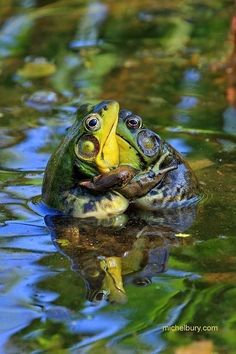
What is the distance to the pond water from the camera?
11.6ft

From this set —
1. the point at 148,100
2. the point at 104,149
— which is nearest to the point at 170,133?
the point at 148,100

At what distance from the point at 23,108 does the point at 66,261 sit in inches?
110

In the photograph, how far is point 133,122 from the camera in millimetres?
4746

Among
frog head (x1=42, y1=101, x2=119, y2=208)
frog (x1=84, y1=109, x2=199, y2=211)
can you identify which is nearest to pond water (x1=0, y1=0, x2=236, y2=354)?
frog (x1=84, y1=109, x2=199, y2=211)

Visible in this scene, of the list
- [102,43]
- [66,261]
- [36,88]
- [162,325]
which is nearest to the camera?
[162,325]

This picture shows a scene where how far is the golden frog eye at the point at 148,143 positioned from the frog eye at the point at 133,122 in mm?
43

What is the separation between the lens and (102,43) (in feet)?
27.8

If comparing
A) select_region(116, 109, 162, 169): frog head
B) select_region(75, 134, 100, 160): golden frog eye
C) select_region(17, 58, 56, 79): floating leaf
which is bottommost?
select_region(17, 58, 56, 79): floating leaf

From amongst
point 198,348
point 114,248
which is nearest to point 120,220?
point 114,248

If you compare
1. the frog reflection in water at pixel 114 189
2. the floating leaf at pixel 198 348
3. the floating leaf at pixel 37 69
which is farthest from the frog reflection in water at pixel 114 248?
the floating leaf at pixel 37 69

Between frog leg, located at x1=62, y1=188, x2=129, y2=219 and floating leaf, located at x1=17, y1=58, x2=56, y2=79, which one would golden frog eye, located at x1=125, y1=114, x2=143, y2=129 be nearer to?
frog leg, located at x1=62, y1=188, x2=129, y2=219

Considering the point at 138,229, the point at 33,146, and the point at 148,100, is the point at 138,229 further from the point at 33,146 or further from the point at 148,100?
the point at 148,100

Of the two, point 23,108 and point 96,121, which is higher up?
point 96,121

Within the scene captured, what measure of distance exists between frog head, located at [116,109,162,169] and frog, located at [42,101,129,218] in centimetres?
7
